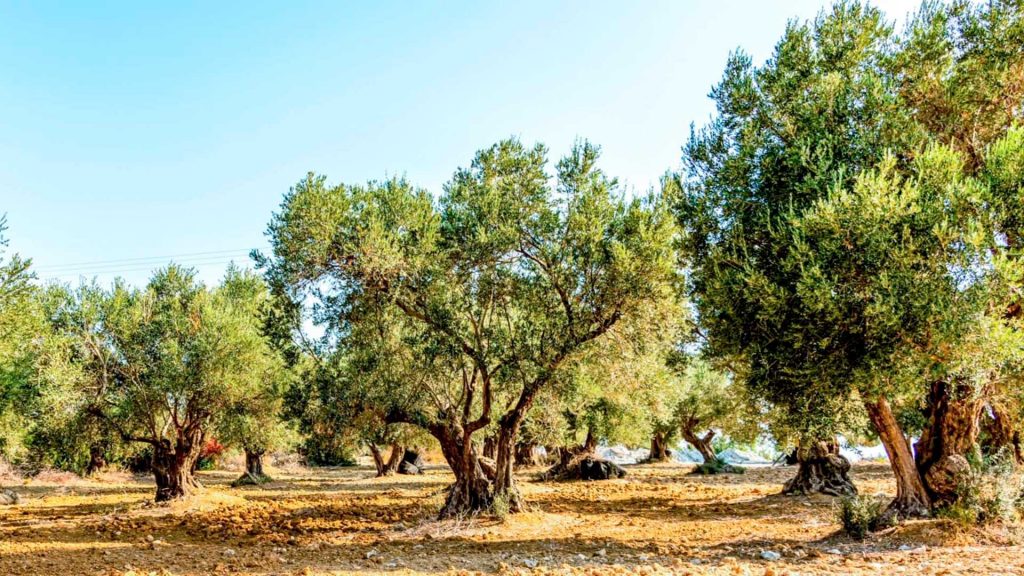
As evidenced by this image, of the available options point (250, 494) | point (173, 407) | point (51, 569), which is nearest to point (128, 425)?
point (173, 407)

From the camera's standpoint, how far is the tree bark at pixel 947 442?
12.9m

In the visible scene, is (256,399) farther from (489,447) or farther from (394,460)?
(394,460)

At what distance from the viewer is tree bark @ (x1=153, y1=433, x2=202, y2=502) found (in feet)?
80.6

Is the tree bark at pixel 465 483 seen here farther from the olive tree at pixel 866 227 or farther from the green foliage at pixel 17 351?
the green foliage at pixel 17 351

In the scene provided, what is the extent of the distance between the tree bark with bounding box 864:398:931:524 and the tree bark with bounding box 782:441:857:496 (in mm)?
8642

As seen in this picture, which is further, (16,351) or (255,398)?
(255,398)

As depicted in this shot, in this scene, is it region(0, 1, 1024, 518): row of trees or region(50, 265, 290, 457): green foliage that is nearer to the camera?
region(0, 1, 1024, 518): row of trees

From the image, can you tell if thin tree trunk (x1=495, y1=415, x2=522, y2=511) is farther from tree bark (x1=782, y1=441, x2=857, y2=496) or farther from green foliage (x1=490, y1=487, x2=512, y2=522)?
tree bark (x1=782, y1=441, x2=857, y2=496)

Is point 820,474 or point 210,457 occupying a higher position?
point 820,474

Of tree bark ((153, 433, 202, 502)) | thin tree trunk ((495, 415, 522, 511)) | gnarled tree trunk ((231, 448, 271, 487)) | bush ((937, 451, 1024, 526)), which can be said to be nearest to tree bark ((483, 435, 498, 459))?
thin tree trunk ((495, 415, 522, 511))

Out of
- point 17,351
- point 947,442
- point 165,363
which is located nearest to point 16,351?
point 17,351

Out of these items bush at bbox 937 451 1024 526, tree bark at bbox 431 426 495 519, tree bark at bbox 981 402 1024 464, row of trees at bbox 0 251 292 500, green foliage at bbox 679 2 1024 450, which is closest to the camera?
green foliage at bbox 679 2 1024 450

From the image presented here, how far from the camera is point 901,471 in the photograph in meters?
13.6

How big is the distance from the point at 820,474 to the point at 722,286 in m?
14.0
